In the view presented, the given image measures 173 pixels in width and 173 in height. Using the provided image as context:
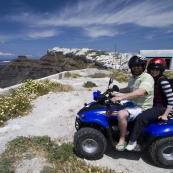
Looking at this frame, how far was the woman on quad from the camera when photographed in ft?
8.70

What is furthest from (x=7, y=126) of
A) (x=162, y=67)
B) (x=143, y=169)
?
(x=162, y=67)

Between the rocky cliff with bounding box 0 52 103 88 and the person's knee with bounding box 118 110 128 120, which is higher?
the person's knee with bounding box 118 110 128 120

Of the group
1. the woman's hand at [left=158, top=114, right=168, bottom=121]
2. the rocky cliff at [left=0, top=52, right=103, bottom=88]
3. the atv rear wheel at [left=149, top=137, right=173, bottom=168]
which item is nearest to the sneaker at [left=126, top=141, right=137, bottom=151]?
the atv rear wheel at [left=149, top=137, right=173, bottom=168]

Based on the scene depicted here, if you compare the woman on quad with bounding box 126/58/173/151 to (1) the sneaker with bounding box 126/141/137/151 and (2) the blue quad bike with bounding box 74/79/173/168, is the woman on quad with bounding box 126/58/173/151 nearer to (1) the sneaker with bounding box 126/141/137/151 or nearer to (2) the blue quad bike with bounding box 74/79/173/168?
(1) the sneaker with bounding box 126/141/137/151

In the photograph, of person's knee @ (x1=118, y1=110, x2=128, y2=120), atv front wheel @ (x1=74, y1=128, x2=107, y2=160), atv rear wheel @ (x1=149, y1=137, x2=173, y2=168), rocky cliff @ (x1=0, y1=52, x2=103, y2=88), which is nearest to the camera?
person's knee @ (x1=118, y1=110, x2=128, y2=120)

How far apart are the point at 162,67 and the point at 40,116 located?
13.0ft

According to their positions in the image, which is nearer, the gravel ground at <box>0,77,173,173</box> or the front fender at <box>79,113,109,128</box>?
the front fender at <box>79,113,109,128</box>

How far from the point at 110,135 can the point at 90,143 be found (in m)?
0.44

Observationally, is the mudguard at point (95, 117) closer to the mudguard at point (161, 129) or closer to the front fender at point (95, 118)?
the front fender at point (95, 118)

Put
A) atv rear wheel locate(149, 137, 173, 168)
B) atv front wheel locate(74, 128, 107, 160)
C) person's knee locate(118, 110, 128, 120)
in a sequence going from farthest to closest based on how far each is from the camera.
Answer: atv front wheel locate(74, 128, 107, 160), atv rear wheel locate(149, 137, 173, 168), person's knee locate(118, 110, 128, 120)

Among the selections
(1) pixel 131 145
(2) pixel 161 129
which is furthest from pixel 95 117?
(2) pixel 161 129

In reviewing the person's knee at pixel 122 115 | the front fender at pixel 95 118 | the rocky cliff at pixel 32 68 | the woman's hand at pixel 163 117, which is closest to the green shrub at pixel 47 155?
the front fender at pixel 95 118

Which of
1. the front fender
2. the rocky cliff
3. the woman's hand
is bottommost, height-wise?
the rocky cliff

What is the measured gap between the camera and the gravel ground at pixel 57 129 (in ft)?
9.51
